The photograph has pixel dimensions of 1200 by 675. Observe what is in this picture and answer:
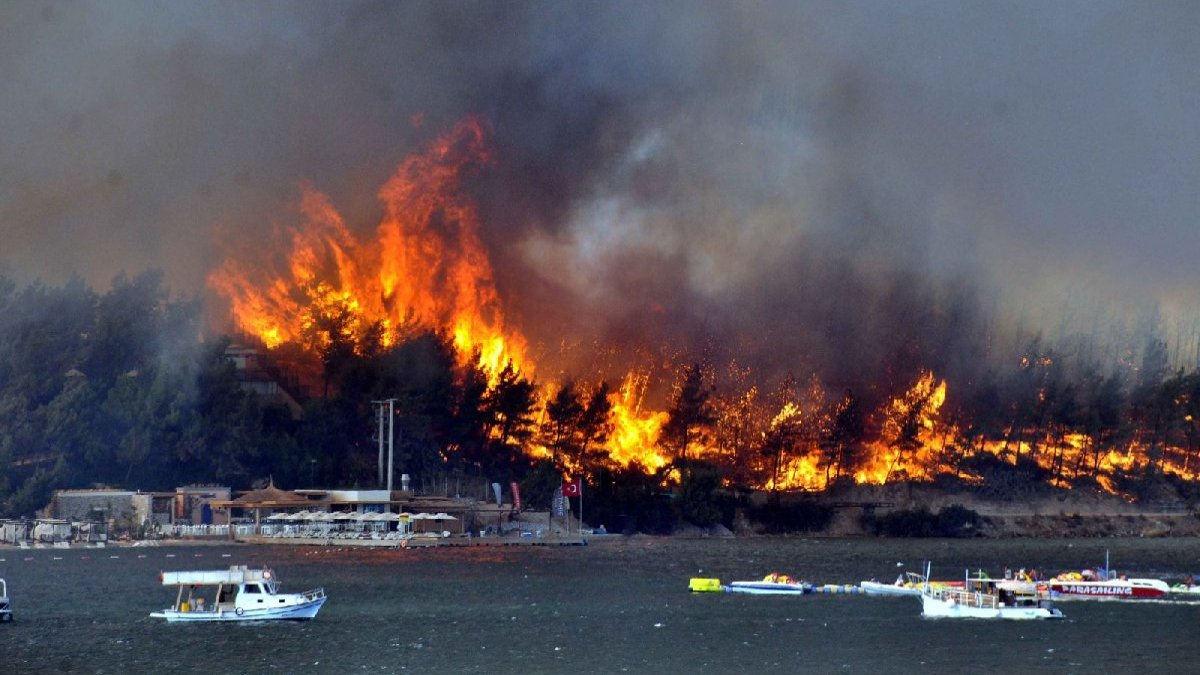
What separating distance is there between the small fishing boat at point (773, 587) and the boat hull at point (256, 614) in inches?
1230

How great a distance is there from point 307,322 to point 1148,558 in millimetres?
88624

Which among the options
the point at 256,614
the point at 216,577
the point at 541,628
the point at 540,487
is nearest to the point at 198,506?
the point at 540,487

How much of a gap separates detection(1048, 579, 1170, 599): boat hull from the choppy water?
12.6 feet

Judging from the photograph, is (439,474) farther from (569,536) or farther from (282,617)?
(282,617)

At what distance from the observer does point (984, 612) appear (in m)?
93.0

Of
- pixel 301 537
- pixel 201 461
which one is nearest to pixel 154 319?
pixel 201 461

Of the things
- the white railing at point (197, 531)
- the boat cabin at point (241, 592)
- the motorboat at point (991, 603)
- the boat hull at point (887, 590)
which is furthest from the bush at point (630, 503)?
the boat cabin at point (241, 592)

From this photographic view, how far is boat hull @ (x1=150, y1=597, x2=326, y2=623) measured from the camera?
8594cm

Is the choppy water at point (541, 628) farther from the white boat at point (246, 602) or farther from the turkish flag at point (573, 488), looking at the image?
the turkish flag at point (573, 488)

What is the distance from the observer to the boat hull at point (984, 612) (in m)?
92.6

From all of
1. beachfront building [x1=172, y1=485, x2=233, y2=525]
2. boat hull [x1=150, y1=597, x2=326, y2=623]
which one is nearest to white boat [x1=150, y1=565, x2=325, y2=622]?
boat hull [x1=150, y1=597, x2=326, y2=623]

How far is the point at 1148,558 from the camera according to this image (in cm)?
16175

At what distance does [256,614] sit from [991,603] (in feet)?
124

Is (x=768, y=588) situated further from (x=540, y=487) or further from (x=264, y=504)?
(x=540, y=487)
